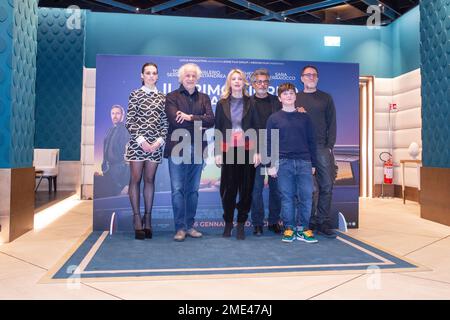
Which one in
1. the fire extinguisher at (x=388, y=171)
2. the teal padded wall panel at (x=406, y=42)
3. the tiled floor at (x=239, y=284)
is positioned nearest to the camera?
the tiled floor at (x=239, y=284)

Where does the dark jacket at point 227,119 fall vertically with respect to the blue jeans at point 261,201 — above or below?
above

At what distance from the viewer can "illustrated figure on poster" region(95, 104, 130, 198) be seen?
3.47 meters

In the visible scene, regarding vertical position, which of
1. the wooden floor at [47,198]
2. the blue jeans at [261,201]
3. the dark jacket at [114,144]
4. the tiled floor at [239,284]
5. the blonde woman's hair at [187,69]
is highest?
the blonde woman's hair at [187,69]

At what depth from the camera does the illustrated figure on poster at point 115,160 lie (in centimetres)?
347

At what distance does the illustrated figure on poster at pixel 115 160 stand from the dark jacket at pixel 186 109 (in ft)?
1.72

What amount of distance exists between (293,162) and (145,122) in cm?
133

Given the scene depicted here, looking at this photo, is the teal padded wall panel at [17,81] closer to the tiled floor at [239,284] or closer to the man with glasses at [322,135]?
the tiled floor at [239,284]

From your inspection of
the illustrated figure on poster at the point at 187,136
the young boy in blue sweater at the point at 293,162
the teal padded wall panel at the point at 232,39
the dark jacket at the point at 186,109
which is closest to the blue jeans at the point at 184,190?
the illustrated figure on poster at the point at 187,136

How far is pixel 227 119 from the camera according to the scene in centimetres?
318

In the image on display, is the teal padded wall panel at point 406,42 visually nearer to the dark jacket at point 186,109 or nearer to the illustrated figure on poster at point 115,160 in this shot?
the dark jacket at point 186,109

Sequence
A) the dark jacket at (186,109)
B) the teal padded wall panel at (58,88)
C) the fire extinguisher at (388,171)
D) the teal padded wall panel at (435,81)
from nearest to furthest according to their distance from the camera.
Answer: the dark jacket at (186,109) < the teal padded wall panel at (435,81) < the fire extinguisher at (388,171) < the teal padded wall panel at (58,88)

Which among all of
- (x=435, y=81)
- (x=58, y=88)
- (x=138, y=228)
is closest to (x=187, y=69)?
(x=138, y=228)

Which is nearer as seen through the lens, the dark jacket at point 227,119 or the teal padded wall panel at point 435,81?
the dark jacket at point 227,119
